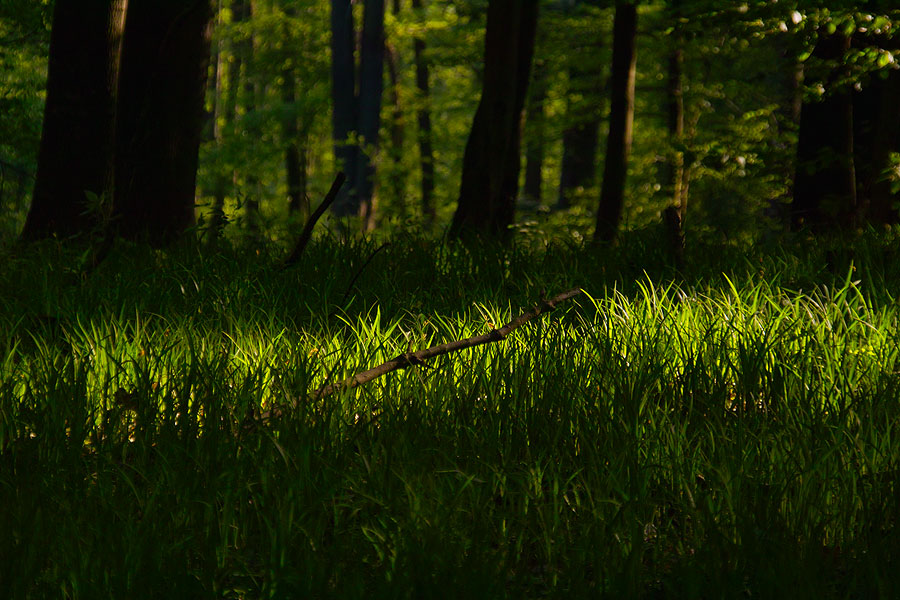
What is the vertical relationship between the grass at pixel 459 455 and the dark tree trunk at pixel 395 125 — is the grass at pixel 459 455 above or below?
below

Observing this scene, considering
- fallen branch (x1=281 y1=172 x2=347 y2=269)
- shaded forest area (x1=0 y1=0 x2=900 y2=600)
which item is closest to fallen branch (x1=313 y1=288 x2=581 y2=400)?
shaded forest area (x1=0 y1=0 x2=900 y2=600)

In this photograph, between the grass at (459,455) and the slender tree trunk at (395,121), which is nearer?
the grass at (459,455)

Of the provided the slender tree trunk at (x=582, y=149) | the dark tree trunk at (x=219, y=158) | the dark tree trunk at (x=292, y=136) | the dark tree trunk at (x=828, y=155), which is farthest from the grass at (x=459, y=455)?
the dark tree trunk at (x=292, y=136)

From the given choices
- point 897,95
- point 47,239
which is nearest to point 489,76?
point 897,95

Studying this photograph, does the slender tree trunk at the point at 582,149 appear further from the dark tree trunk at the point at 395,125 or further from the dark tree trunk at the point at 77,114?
the dark tree trunk at the point at 77,114

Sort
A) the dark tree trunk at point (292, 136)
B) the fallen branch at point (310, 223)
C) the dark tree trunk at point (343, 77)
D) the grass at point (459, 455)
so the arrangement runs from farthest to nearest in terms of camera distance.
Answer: the dark tree trunk at point (292, 136) → the dark tree trunk at point (343, 77) → the fallen branch at point (310, 223) → the grass at point (459, 455)

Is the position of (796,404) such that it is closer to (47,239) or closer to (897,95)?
(897,95)

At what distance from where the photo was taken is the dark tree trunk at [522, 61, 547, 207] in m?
15.8

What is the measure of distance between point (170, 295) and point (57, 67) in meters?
2.63

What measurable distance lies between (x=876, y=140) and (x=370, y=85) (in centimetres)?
1308

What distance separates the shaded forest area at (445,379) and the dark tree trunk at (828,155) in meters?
0.02

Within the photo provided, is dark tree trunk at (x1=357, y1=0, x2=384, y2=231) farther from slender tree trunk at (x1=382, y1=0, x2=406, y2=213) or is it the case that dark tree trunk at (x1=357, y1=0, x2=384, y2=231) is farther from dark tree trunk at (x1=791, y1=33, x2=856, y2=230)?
dark tree trunk at (x1=791, y1=33, x2=856, y2=230)

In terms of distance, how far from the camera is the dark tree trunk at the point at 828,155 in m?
6.36

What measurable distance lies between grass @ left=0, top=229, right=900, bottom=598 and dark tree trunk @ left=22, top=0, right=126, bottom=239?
77.8 inches
